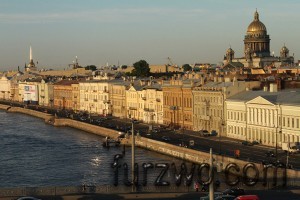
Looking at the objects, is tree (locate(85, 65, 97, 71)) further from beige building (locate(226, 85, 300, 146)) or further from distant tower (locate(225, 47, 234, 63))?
beige building (locate(226, 85, 300, 146))

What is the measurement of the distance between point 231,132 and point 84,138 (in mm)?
15295

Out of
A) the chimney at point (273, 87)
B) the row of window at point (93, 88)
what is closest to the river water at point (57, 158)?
the chimney at point (273, 87)

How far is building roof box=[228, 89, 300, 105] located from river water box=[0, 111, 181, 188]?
669 cm

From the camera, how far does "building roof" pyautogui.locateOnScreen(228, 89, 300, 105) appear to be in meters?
39.6

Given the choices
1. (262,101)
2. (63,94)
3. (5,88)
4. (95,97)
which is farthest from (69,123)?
(5,88)

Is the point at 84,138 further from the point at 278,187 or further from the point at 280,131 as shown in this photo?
the point at 278,187

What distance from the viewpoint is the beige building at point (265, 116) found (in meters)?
38.6

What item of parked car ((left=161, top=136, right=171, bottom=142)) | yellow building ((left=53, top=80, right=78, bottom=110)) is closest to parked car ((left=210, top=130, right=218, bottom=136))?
parked car ((left=161, top=136, right=171, bottom=142))

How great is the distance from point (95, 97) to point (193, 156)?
146 ft

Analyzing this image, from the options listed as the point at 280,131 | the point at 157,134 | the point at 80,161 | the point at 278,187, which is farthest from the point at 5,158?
the point at 278,187

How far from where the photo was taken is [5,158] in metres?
43.2

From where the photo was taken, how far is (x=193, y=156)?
38500mm

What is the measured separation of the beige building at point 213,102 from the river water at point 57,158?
580 cm

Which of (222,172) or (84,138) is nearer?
(222,172)
